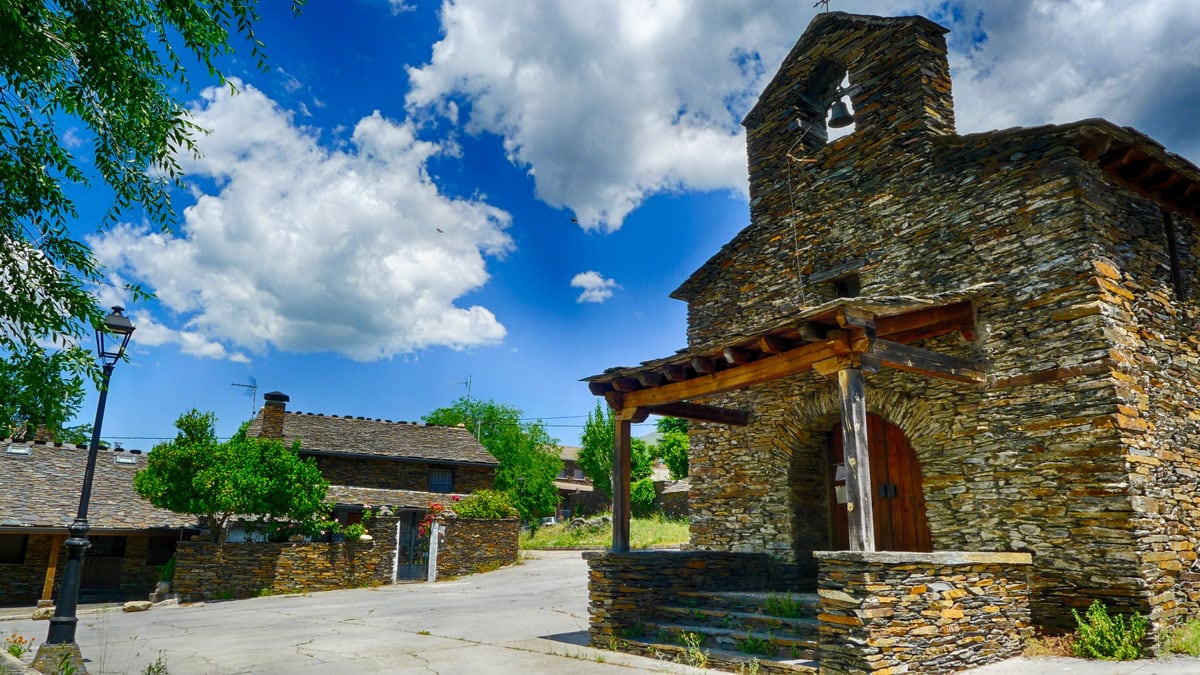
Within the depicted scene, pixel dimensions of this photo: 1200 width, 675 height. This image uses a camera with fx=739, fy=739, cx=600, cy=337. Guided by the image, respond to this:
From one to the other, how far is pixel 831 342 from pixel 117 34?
7083 mm

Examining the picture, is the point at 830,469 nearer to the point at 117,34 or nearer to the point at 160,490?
the point at 117,34

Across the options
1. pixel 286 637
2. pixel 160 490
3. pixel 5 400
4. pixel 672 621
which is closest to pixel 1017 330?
pixel 672 621

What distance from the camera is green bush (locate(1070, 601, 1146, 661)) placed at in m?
7.06

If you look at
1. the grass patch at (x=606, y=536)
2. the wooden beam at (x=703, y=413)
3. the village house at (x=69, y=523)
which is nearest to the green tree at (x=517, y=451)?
the grass patch at (x=606, y=536)

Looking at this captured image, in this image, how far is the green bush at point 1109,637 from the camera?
23.2ft

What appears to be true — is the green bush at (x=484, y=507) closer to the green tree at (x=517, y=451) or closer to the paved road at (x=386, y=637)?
the paved road at (x=386, y=637)

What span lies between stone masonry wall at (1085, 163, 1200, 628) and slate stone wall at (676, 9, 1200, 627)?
0.09 feet

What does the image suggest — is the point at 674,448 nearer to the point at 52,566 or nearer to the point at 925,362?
the point at 52,566

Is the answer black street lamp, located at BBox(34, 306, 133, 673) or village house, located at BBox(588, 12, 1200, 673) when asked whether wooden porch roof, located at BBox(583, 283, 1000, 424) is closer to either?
village house, located at BBox(588, 12, 1200, 673)

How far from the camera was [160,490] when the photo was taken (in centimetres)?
1970

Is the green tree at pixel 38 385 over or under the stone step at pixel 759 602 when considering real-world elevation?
over

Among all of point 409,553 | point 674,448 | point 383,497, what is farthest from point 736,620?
point 674,448

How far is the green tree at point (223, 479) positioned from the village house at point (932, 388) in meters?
12.9

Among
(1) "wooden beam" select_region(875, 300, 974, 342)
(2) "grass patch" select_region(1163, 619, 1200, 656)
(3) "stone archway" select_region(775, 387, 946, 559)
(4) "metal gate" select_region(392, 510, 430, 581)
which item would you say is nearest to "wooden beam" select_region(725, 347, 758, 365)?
(1) "wooden beam" select_region(875, 300, 974, 342)
